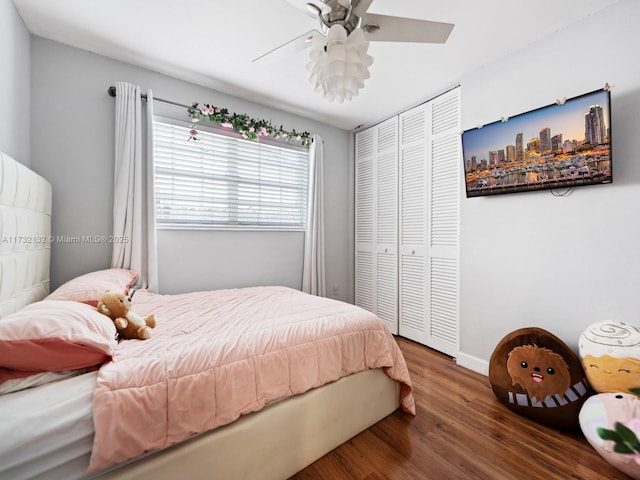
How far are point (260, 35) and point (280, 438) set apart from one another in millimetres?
2649

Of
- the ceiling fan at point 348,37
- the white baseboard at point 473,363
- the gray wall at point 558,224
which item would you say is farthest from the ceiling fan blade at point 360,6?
the white baseboard at point 473,363

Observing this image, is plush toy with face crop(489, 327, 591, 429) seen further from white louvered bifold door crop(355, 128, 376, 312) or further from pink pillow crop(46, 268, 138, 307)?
pink pillow crop(46, 268, 138, 307)

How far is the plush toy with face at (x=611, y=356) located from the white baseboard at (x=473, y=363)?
2.58ft

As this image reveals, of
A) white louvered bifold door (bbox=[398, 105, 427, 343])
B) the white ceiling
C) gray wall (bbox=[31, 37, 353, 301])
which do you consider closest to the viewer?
the white ceiling

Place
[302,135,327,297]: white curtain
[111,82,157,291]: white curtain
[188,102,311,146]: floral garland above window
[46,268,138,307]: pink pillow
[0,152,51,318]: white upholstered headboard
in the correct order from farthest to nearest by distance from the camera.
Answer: [302,135,327,297]: white curtain
[188,102,311,146]: floral garland above window
[111,82,157,291]: white curtain
[46,268,138,307]: pink pillow
[0,152,51,318]: white upholstered headboard

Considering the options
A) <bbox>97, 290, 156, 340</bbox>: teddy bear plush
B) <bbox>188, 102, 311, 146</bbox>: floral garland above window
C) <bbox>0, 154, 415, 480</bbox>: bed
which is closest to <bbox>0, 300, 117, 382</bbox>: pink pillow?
<bbox>0, 154, 415, 480</bbox>: bed

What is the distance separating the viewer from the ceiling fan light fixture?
1.25m

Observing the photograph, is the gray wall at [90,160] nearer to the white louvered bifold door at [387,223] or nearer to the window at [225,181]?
the window at [225,181]

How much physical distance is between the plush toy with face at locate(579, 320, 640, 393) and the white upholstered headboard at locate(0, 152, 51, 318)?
→ 322cm

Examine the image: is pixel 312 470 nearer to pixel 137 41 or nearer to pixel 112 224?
pixel 112 224

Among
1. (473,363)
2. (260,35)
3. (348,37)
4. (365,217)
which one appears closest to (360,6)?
(348,37)

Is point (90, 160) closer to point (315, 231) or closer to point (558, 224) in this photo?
point (315, 231)

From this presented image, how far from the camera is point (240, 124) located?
2.86m

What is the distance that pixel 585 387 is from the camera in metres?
1.67
